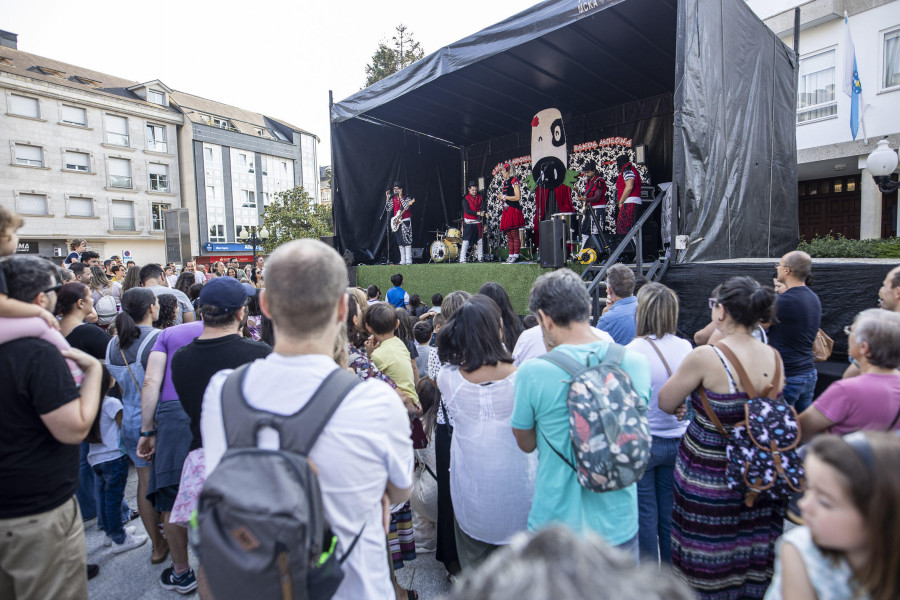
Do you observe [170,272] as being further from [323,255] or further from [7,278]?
[323,255]

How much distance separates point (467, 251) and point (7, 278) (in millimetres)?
9693

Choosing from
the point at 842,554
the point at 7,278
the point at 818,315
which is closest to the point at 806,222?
the point at 818,315

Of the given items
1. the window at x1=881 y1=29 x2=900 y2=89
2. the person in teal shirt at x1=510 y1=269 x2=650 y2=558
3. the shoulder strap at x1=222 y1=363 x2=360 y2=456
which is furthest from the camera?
the window at x1=881 y1=29 x2=900 y2=89

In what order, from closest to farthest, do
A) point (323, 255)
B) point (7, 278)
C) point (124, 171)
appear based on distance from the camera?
point (323, 255) < point (7, 278) < point (124, 171)

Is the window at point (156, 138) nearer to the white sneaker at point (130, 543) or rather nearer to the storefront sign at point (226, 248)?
the storefront sign at point (226, 248)

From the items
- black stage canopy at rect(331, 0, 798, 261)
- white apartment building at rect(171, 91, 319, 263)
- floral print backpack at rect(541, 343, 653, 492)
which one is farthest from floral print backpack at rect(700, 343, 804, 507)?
white apartment building at rect(171, 91, 319, 263)

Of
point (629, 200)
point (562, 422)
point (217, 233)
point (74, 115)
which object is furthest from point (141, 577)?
point (217, 233)

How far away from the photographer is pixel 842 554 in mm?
932

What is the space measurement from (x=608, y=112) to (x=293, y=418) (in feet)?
36.4

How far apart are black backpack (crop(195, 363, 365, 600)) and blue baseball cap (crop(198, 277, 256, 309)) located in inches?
48.8

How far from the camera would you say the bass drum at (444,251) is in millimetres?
11156

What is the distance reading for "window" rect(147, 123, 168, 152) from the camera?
2933 centimetres

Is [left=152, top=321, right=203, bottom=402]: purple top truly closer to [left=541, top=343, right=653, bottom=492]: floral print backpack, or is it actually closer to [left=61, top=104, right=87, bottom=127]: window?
[left=541, top=343, right=653, bottom=492]: floral print backpack

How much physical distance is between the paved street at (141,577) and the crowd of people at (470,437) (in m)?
0.07
